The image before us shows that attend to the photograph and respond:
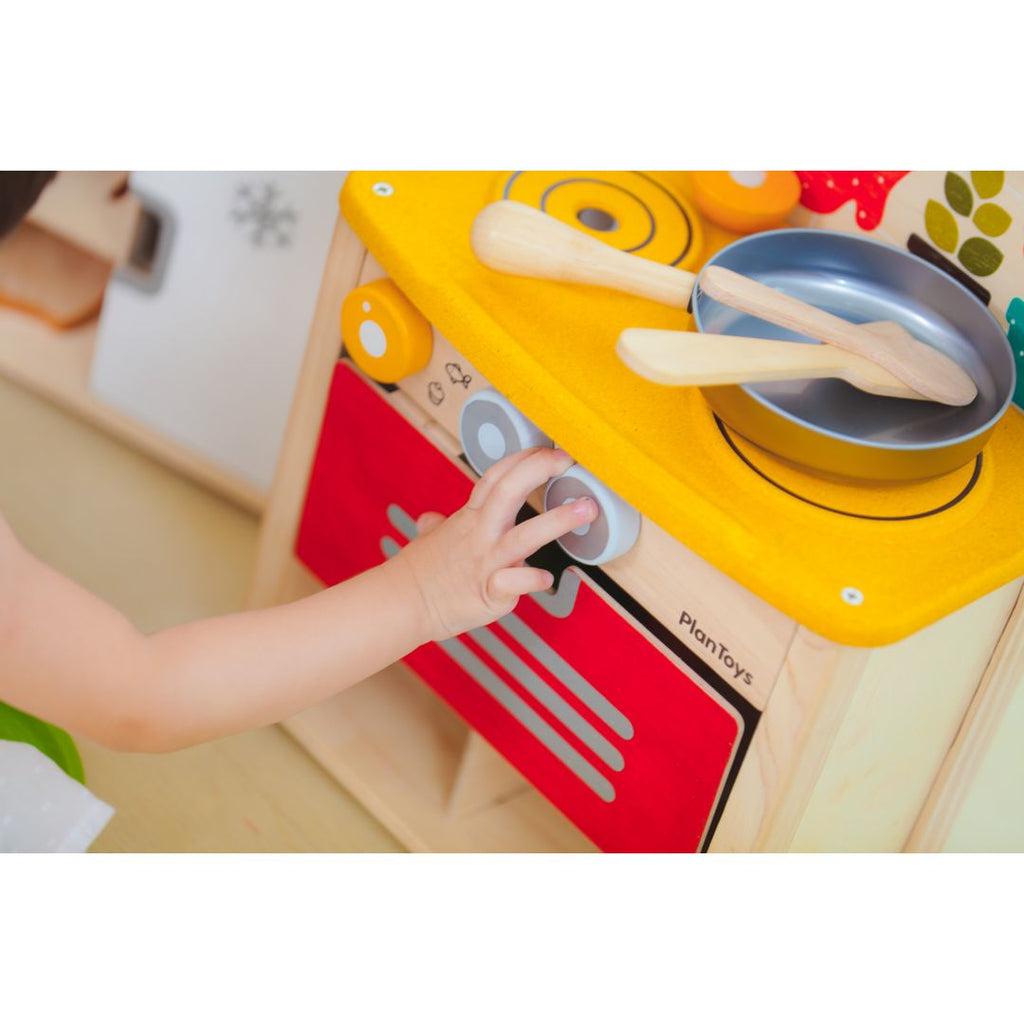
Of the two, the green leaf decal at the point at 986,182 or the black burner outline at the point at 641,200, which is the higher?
the green leaf decal at the point at 986,182

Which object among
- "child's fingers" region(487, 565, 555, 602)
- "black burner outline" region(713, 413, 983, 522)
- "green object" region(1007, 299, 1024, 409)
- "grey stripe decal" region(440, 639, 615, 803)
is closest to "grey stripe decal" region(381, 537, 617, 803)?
"grey stripe decal" region(440, 639, 615, 803)

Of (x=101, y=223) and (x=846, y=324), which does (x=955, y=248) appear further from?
(x=101, y=223)

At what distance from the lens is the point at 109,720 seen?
76 centimetres

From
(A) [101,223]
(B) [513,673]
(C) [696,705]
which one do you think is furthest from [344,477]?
(A) [101,223]

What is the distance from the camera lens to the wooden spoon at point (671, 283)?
74 cm

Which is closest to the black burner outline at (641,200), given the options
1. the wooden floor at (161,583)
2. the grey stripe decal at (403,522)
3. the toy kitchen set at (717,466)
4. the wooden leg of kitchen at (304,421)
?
the toy kitchen set at (717,466)

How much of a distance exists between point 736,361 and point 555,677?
9.9 inches

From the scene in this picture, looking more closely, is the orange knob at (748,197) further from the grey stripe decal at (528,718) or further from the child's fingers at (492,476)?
the grey stripe decal at (528,718)

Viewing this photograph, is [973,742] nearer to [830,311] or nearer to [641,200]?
[830,311]

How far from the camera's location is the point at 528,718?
0.90 metres

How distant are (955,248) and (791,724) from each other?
278mm

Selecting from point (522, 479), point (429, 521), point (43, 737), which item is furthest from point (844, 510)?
point (43, 737)

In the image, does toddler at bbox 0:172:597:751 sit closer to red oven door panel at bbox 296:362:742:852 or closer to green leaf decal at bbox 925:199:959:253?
red oven door panel at bbox 296:362:742:852

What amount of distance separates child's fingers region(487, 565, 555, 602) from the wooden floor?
1.09 feet
